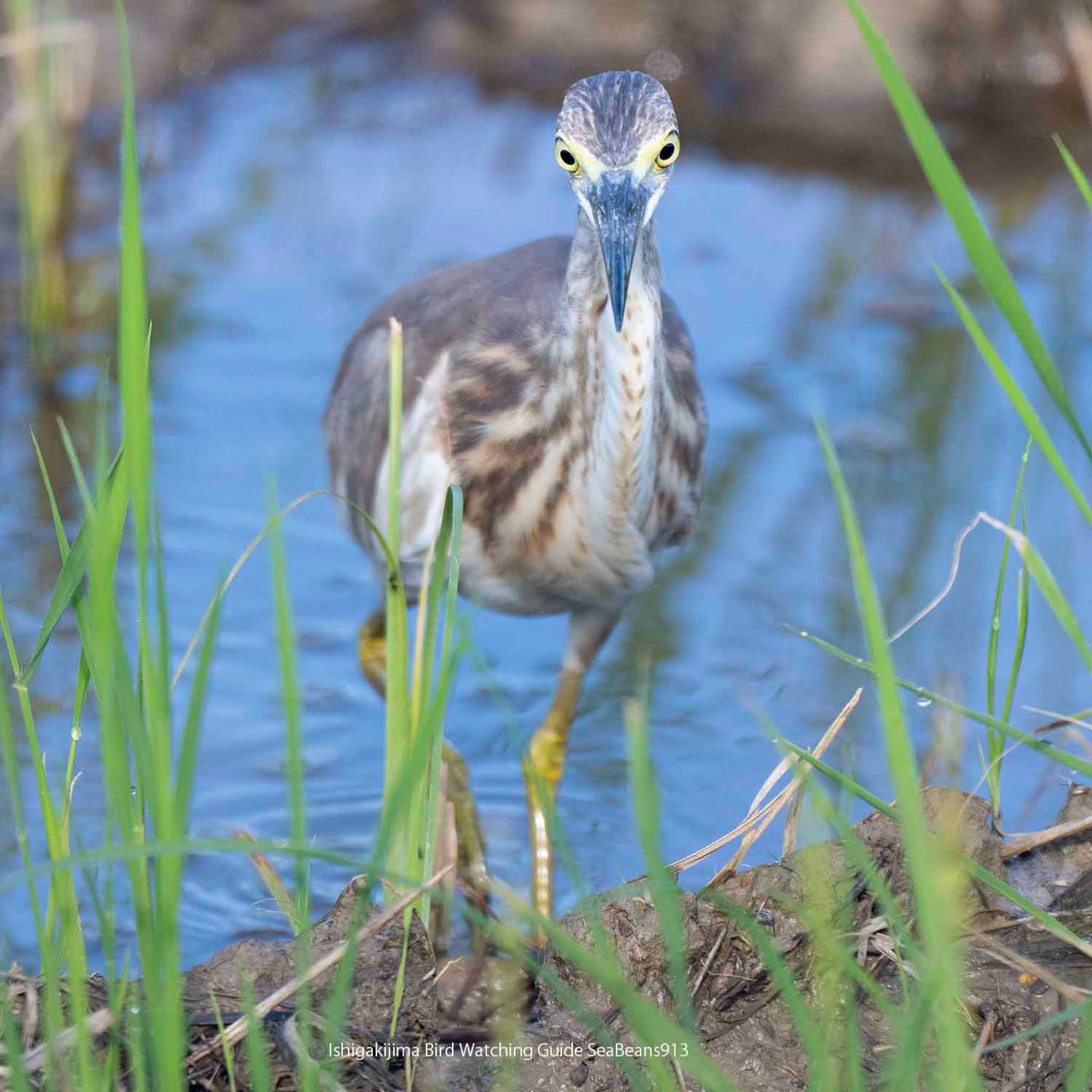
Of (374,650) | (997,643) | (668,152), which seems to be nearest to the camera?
(997,643)

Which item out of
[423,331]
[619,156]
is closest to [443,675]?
[619,156]

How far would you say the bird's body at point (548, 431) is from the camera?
2.88 meters

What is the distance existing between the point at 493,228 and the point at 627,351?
13.0ft

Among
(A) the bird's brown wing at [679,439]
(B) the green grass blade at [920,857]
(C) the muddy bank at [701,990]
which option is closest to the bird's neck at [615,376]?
(A) the bird's brown wing at [679,439]

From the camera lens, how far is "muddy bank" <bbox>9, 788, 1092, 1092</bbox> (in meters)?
2.11

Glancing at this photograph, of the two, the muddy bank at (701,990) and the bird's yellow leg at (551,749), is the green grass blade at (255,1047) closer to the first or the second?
the muddy bank at (701,990)

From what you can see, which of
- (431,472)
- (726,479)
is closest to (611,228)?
(431,472)

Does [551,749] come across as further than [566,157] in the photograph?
Yes

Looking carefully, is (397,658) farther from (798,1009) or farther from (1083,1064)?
(1083,1064)

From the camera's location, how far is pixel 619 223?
2.57m

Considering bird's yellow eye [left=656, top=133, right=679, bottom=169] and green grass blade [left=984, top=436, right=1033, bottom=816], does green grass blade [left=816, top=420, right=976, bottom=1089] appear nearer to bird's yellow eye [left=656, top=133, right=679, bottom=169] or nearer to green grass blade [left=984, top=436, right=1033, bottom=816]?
green grass blade [left=984, top=436, right=1033, bottom=816]

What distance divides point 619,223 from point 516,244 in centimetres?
396

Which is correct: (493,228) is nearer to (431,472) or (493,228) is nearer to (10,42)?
(10,42)

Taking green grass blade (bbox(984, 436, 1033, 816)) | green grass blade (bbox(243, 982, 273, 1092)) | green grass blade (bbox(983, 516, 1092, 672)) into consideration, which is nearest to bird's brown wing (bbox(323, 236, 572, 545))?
green grass blade (bbox(984, 436, 1033, 816))
